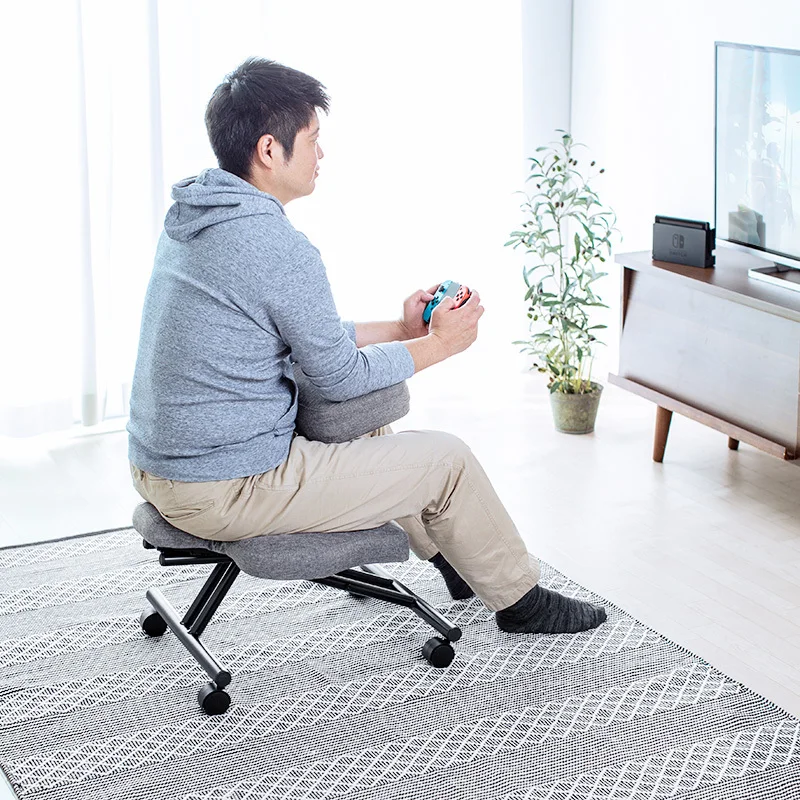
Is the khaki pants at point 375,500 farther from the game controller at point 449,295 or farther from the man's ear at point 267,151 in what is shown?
the man's ear at point 267,151

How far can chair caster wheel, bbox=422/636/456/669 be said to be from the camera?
93.9 inches

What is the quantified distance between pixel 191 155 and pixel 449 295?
69.3 inches

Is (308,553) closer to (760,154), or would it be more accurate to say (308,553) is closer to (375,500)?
(375,500)

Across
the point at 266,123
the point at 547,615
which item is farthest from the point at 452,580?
the point at 266,123

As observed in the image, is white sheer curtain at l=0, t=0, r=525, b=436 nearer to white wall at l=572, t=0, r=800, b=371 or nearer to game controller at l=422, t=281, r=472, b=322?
white wall at l=572, t=0, r=800, b=371

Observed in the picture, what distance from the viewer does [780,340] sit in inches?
119

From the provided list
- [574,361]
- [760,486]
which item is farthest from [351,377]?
[574,361]

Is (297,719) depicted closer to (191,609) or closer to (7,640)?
(191,609)

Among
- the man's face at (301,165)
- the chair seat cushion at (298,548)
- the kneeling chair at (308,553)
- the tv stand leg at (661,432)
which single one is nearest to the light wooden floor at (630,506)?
the tv stand leg at (661,432)

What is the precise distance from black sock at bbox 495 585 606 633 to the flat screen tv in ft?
3.83

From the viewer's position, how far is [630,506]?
3273 millimetres

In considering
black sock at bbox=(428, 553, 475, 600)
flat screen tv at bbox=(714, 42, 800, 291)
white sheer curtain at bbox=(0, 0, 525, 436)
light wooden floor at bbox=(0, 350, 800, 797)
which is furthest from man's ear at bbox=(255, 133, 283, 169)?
white sheer curtain at bbox=(0, 0, 525, 436)

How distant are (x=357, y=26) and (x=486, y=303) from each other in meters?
1.17

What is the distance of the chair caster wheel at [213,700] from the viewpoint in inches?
87.9
